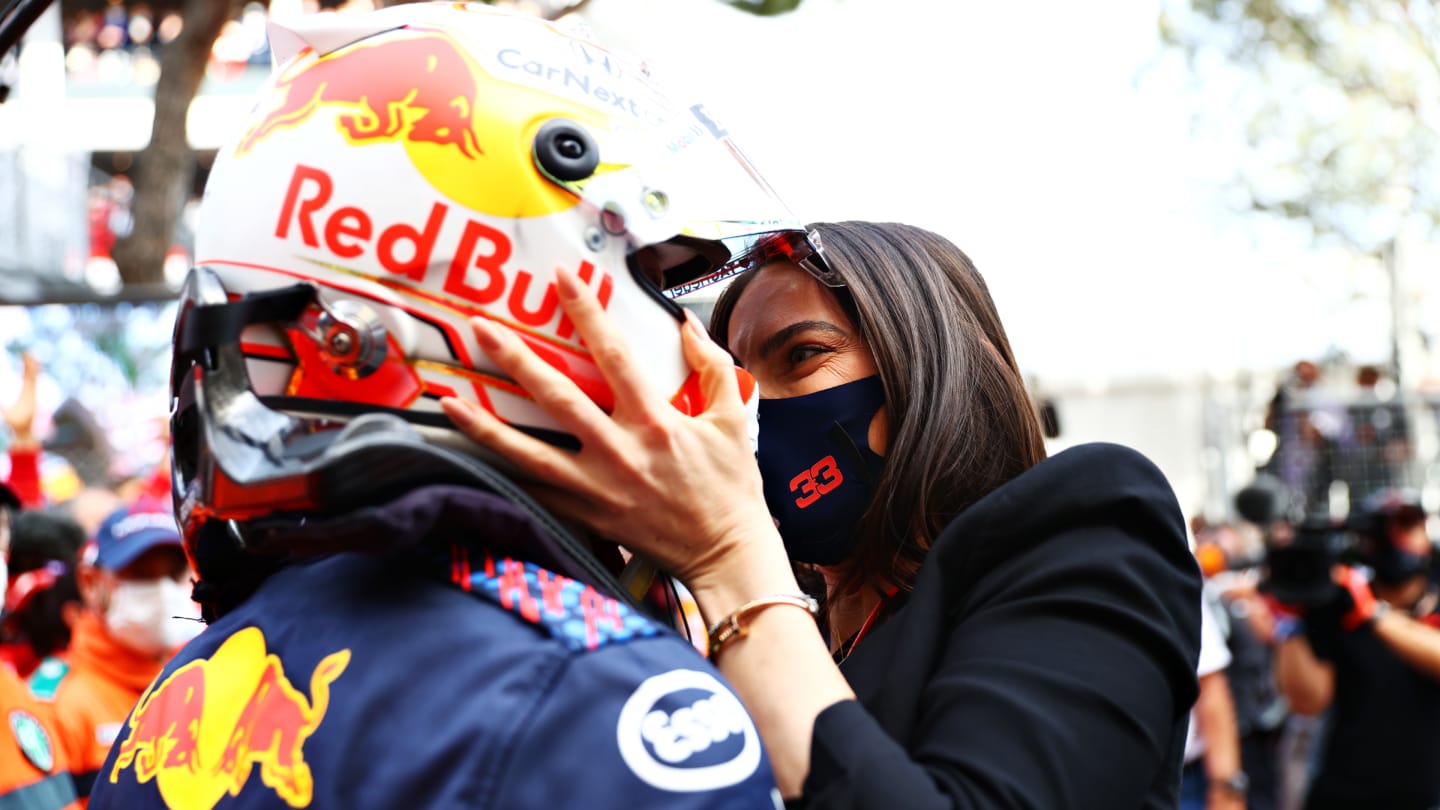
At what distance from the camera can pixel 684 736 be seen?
104 cm

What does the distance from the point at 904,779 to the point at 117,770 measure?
75 centimetres

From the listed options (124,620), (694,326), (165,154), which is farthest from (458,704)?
(165,154)

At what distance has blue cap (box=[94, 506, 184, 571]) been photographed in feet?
13.8

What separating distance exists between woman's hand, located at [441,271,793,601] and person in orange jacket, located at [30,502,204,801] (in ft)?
9.82

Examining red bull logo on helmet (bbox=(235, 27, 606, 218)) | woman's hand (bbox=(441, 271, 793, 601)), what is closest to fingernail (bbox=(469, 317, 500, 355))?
woman's hand (bbox=(441, 271, 793, 601))

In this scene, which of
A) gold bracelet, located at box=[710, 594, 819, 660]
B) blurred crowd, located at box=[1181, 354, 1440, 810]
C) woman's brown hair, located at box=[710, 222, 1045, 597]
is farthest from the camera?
blurred crowd, located at box=[1181, 354, 1440, 810]

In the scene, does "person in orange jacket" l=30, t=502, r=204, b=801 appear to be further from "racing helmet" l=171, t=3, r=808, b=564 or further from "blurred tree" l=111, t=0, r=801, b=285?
"racing helmet" l=171, t=3, r=808, b=564

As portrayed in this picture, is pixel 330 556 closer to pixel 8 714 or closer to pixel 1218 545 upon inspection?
pixel 8 714

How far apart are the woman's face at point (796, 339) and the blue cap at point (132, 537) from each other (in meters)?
2.91

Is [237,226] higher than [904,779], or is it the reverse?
[237,226]

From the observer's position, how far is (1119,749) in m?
1.30

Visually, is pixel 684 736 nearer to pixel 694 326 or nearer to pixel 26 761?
pixel 694 326

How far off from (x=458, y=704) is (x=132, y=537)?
360 centimetres

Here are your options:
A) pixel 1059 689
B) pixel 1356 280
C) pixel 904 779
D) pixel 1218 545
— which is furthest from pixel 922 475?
pixel 1356 280
